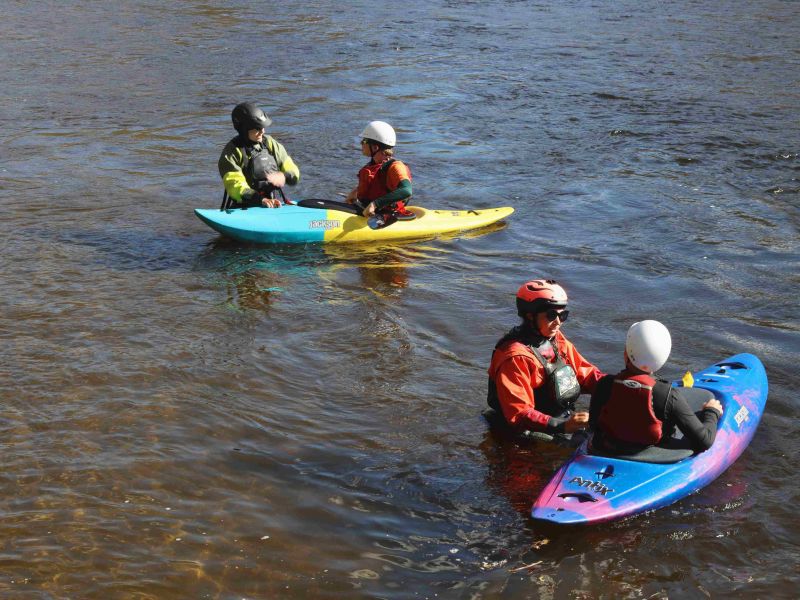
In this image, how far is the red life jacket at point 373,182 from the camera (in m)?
8.95

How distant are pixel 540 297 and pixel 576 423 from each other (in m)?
0.68

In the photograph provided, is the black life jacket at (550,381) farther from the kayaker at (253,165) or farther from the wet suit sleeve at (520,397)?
the kayaker at (253,165)

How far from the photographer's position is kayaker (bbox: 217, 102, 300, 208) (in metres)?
8.56

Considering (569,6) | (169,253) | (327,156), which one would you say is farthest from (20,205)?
(569,6)

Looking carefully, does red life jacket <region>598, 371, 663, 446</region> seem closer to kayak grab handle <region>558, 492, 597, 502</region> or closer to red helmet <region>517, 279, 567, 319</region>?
kayak grab handle <region>558, 492, 597, 502</region>

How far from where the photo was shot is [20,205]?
10.1m

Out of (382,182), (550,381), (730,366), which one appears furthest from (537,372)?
(382,182)

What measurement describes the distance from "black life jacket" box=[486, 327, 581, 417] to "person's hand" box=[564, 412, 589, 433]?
0.21m

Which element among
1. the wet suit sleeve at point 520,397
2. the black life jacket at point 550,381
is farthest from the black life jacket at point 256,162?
the wet suit sleeve at point 520,397

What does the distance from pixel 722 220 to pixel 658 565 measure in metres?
5.93

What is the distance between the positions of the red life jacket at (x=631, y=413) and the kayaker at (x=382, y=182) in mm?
4162

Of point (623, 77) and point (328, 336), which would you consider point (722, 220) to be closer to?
point (328, 336)

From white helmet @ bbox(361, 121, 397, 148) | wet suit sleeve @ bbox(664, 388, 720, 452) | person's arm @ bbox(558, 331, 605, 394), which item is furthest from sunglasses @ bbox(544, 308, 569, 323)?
white helmet @ bbox(361, 121, 397, 148)

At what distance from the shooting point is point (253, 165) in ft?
28.7
